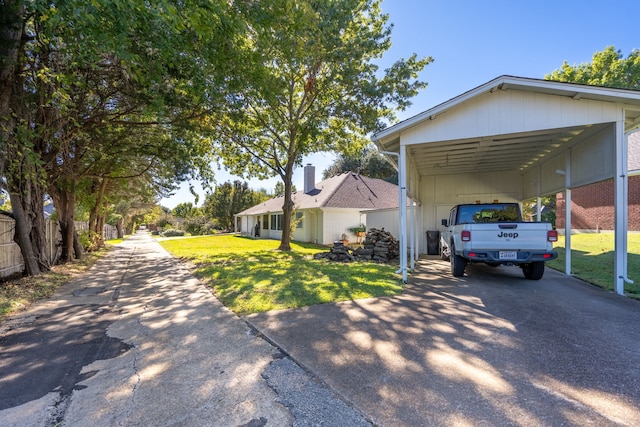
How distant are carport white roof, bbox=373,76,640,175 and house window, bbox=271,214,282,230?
14.6m

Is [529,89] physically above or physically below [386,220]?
above

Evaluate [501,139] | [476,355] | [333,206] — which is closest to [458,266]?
[501,139]

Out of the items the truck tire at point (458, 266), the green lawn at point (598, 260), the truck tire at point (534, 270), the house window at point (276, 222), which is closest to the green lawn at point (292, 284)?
the truck tire at point (458, 266)

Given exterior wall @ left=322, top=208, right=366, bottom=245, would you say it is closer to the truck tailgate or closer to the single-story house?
the single-story house

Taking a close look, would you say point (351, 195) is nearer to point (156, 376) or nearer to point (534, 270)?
point (534, 270)

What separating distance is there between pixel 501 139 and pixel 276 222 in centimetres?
1939

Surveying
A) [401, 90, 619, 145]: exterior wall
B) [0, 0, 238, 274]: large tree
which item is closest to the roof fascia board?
[401, 90, 619, 145]: exterior wall

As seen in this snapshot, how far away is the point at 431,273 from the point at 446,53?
8453 millimetres

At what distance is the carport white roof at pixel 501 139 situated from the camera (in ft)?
21.4

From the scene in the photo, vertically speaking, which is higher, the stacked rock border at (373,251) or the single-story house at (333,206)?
the single-story house at (333,206)

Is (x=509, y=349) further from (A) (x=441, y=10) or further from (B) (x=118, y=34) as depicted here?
(A) (x=441, y=10)

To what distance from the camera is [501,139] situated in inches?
325

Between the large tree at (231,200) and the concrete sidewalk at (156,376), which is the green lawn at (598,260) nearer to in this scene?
the concrete sidewalk at (156,376)

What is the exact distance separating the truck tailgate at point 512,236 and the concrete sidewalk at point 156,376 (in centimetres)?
539
